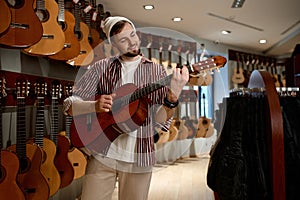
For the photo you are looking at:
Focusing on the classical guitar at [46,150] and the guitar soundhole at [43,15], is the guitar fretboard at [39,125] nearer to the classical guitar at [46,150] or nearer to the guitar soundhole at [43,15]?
the classical guitar at [46,150]

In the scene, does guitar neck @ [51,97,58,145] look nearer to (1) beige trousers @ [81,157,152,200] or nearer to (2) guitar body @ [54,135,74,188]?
(2) guitar body @ [54,135,74,188]

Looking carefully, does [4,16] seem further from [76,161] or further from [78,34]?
[76,161]

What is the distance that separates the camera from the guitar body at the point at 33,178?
1.72m

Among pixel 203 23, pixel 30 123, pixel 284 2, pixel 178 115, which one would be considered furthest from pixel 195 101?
pixel 30 123

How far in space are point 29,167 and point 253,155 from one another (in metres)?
1.21

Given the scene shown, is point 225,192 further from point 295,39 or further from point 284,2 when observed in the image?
point 295,39

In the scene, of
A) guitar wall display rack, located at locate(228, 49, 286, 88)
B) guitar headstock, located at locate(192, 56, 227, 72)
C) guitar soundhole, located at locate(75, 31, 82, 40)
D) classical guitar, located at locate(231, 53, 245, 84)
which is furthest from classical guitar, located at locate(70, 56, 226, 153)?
classical guitar, located at locate(231, 53, 245, 84)

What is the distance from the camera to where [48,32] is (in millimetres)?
1914

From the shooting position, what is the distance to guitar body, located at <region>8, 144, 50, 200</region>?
172cm

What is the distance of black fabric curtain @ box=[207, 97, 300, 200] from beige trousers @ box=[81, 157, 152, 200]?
282 mm

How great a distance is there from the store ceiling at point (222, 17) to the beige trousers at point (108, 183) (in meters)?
2.55

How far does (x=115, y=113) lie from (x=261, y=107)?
1.72 feet

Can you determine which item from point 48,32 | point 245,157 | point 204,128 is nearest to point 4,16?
point 48,32

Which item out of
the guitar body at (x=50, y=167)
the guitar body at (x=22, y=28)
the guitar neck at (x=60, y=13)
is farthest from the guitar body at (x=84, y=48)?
the guitar body at (x=22, y=28)
